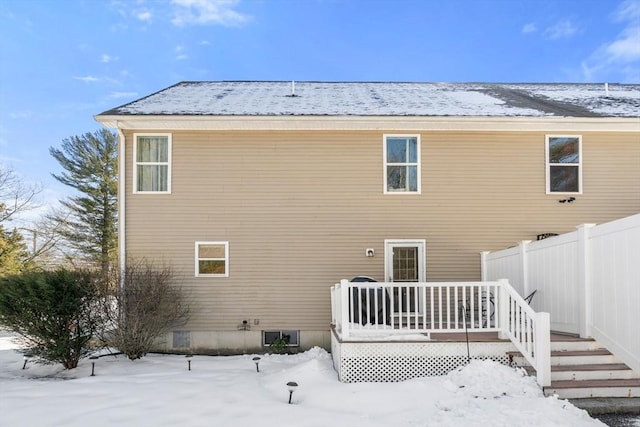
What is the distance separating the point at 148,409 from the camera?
4.89 metres

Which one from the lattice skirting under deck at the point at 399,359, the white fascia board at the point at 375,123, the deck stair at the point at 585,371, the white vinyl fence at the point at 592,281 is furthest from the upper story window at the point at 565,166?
the lattice skirting under deck at the point at 399,359

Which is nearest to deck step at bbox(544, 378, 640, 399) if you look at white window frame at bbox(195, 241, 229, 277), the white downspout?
white window frame at bbox(195, 241, 229, 277)

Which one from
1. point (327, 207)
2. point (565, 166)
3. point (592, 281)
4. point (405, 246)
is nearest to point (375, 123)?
point (327, 207)

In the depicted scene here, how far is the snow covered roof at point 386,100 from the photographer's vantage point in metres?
8.62

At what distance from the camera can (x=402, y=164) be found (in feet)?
28.7

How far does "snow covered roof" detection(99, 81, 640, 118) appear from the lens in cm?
862

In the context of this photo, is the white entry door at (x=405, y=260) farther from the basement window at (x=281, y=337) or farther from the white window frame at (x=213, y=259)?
the white window frame at (x=213, y=259)

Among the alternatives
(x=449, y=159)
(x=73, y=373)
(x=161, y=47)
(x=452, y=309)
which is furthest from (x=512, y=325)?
(x=161, y=47)

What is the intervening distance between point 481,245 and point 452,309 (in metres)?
1.53

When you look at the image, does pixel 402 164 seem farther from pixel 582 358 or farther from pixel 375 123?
pixel 582 358

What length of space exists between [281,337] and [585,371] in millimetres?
5398

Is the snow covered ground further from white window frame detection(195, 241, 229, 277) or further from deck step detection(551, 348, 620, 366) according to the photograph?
white window frame detection(195, 241, 229, 277)

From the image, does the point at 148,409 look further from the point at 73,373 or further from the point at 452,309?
the point at 452,309

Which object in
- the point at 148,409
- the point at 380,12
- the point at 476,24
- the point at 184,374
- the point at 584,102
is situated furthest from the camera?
the point at 476,24
